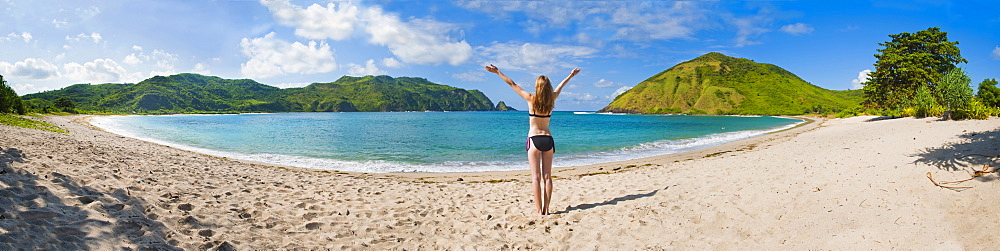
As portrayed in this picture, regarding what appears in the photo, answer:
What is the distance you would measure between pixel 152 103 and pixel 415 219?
218 meters

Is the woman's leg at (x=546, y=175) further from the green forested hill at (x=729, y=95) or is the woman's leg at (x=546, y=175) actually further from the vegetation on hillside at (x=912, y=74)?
the green forested hill at (x=729, y=95)

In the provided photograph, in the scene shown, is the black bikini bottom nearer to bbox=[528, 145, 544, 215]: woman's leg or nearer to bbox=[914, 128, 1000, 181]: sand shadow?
bbox=[528, 145, 544, 215]: woman's leg

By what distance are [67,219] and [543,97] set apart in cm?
525

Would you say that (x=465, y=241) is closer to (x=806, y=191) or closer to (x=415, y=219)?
(x=415, y=219)

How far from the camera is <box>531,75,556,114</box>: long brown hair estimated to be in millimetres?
5039

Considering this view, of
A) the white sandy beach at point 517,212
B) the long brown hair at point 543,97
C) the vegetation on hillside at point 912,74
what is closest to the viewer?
the white sandy beach at point 517,212

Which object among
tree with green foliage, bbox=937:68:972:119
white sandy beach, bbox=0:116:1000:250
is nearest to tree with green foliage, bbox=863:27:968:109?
tree with green foliage, bbox=937:68:972:119

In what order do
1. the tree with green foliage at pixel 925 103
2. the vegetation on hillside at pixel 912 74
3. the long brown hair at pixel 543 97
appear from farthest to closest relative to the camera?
the vegetation on hillside at pixel 912 74, the tree with green foliage at pixel 925 103, the long brown hair at pixel 543 97

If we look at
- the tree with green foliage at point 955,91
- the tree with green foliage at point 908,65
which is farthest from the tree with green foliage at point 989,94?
the tree with green foliage at point 908,65

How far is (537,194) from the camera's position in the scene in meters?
5.76

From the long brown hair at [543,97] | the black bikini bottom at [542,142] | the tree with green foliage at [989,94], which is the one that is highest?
the tree with green foliage at [989,94]

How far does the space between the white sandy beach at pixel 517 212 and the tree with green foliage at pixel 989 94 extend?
2537cm

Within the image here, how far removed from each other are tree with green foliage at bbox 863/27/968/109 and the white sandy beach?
132ft

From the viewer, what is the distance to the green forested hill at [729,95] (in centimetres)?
14300
